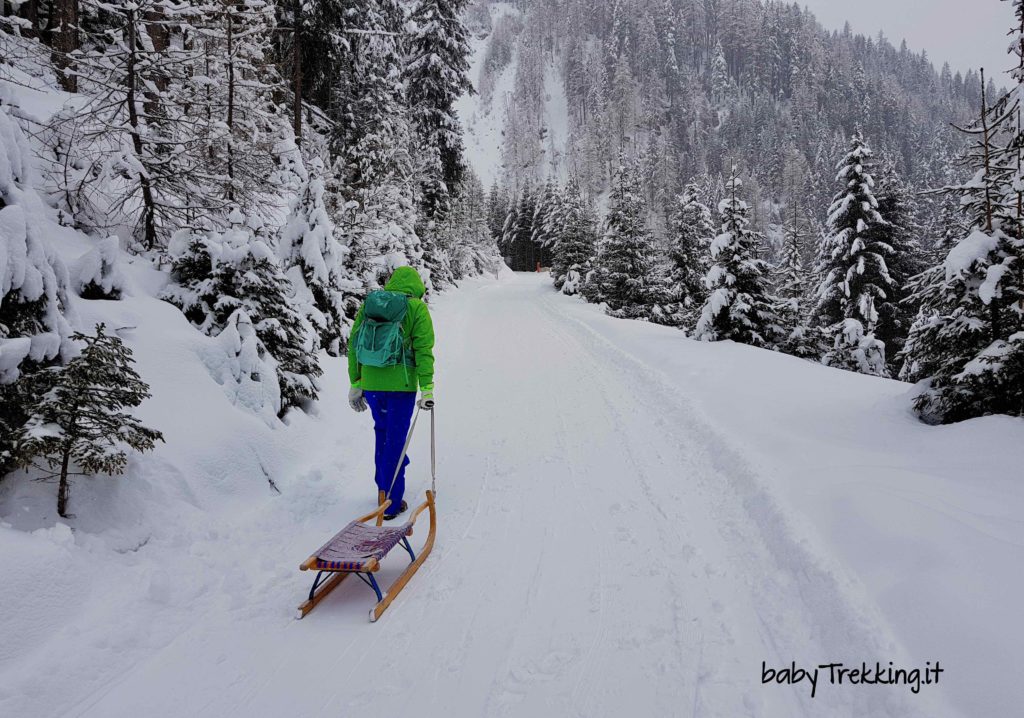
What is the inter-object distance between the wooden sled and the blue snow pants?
0.83m

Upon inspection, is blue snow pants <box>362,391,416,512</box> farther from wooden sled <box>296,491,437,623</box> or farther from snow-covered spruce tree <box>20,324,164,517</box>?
snow-covered spruce tree <box>20,324,164,517</box>

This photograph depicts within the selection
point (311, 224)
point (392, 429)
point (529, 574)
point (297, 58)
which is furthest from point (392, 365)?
point (297, 58)

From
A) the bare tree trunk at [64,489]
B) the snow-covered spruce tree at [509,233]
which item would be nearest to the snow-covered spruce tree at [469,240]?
the snow-covered spruce tree at [509,233]

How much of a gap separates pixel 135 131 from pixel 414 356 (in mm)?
5254

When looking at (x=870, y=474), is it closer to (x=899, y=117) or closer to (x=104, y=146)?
(x=104, y=146)

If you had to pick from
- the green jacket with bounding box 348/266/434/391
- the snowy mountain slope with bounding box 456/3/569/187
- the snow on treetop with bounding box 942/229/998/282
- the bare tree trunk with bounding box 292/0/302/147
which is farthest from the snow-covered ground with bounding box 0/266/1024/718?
the snowy mountain slope with bounding box 456/3/569/187

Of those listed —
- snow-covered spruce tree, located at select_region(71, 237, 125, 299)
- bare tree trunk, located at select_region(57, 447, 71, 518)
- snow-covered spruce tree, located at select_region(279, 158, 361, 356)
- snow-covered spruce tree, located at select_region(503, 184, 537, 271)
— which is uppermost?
snow-covered spruce tree, located at select_region(503, 184, 537, 271)

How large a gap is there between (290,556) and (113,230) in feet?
20.3

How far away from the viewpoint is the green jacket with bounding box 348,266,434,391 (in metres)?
4.96

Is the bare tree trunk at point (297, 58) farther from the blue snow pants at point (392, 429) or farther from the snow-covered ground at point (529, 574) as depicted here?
the blue snow pants at point (392, 429)

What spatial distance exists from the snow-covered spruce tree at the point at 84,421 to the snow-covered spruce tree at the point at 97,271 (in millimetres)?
2085

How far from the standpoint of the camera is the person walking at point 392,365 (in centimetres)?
487

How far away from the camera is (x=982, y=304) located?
18.9ft

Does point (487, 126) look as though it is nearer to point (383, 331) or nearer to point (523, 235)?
point (523, 235)
